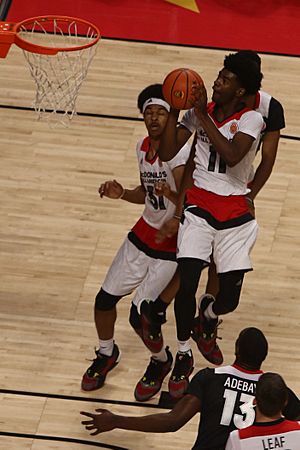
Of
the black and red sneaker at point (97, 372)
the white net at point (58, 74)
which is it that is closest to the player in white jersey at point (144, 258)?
the black and red sneaker at point (97, 372)

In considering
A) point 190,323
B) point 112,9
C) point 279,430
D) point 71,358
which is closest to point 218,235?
point 190,323

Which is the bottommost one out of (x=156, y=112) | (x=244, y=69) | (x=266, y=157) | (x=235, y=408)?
(x=266, y=157)

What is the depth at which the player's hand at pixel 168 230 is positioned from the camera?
8.26 metres

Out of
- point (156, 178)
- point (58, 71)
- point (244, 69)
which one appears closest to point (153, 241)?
point (156, 178)

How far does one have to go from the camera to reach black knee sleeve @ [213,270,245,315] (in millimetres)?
8117

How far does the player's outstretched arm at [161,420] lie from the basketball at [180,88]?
2.07 meters

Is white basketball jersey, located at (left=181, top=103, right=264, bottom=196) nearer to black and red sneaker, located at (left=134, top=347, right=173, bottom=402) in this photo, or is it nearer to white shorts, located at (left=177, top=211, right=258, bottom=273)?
white shorts, located at (left=177, top=211, right=258, bottom=273)

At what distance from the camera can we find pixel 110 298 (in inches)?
334

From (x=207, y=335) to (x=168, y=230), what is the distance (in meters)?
0.87

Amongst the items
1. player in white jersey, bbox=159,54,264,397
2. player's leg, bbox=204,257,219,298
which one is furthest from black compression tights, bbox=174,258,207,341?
player's leg, bbox=204,257,219,298

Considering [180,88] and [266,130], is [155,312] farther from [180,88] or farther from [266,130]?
[180,88]

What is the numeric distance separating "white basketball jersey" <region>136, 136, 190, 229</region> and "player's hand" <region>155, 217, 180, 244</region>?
0.12 m

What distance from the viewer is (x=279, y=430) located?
612 cm

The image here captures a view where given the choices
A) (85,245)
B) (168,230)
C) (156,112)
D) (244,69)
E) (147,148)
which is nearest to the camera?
(244,69)
